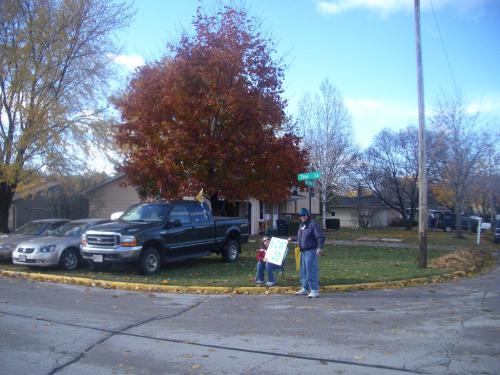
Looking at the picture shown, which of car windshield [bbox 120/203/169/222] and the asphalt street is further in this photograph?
car windshield [bbox 120/203/169/222]

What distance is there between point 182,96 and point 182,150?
1850 mm

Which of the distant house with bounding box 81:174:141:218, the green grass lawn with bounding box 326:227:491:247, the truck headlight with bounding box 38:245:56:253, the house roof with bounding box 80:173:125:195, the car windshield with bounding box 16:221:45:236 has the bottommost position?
the green grass lawn with bounding box 326:227:491:247

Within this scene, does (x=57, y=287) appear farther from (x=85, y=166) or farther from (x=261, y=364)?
(x=85, y=166)

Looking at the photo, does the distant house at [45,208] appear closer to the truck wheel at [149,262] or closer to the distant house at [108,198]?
the distant house at [108,198]

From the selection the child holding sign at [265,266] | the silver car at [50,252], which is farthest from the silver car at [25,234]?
the child holding sign at [265,266]

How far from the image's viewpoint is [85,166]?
23.1 meters

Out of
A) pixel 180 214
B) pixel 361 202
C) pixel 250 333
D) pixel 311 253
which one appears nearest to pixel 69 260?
pixel 180 214

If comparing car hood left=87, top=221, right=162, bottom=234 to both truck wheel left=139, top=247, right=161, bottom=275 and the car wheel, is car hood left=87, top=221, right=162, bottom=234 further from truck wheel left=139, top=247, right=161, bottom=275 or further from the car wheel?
the car wheel

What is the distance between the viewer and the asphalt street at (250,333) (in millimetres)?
6172

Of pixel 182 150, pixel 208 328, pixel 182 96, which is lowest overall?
pixel 208 328

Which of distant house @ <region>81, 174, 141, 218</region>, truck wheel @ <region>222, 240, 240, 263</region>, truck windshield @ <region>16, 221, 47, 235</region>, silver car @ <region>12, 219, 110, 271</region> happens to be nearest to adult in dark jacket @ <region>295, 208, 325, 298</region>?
truck wheel @ <region>222, 240, 240, 263</region>

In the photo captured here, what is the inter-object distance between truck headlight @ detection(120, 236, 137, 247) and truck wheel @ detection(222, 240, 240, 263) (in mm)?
3873

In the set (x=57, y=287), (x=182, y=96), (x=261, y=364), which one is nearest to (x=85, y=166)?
(x=182, y=96)

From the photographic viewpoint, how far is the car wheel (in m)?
14.8
